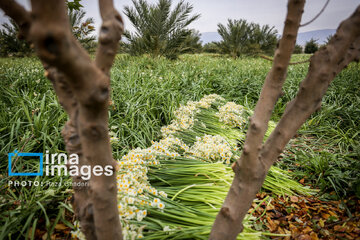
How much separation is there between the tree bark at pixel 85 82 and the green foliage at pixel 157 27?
262 inches

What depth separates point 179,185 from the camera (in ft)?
5.74

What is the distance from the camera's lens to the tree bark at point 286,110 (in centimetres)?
78

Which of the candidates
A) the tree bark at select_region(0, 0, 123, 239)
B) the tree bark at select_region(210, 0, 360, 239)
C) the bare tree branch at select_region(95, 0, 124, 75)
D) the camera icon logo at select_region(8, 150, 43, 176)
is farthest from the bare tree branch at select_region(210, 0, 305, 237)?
the camera icon logo at select_region(8, 150, 43, 176)

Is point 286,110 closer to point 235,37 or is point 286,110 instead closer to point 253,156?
point 253,156

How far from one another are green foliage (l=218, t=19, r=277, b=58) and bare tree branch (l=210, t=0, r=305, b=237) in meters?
12.1

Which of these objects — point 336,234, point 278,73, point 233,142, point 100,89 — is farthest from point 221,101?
point 100,89

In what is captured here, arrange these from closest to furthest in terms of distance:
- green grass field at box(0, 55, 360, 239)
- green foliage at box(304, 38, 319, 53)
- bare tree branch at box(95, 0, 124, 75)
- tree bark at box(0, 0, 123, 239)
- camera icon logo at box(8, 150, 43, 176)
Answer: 1. tree bark at box(0, 0, 123, 239)
2. bare tree branch at box(95, 0, 124, 75)
3. green grass field at box(0, 55, 360, 239)
4. camera icon logo at box(8, 150, 43, 176)
5. green foliage at box(304, 38, 319, 53)

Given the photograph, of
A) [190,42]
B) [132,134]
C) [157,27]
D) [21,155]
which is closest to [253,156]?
[132,134]

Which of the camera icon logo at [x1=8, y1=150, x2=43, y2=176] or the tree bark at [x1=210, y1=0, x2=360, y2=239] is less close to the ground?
the tree bark at [x1=210, y1=0, x2=360, y2=239]

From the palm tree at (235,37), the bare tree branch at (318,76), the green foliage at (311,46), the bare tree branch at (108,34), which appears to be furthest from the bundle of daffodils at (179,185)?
the green foliage at (311,46)

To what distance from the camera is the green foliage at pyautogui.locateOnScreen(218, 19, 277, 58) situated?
37.9 feet

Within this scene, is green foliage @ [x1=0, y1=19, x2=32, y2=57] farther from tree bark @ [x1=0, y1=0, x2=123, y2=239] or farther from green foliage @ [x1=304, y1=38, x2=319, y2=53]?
green foliage @ [x1=304, y1=38, x2=319, y2=53]

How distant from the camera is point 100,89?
56cm

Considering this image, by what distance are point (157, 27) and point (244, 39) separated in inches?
277
